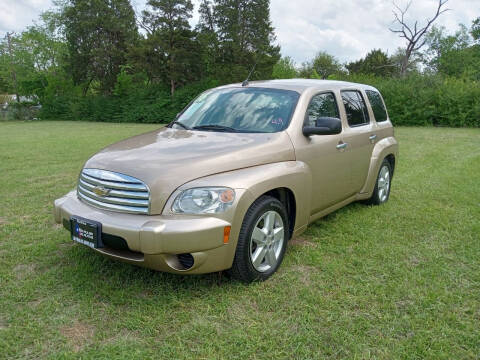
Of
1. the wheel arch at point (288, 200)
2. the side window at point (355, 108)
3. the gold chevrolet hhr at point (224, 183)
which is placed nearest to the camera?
the gold chevrolet hhr at point (224, 183)

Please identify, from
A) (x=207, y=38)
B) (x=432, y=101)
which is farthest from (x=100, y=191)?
(x=207, y=38)

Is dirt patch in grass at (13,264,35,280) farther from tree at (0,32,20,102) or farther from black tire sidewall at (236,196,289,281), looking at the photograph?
tree at (0,32,20,102)

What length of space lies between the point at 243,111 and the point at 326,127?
2.73 ft

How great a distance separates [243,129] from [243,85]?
2.82 ft

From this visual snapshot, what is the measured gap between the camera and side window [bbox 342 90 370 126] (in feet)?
15.1

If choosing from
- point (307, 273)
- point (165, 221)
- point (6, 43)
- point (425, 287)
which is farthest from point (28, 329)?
point (6, 43)

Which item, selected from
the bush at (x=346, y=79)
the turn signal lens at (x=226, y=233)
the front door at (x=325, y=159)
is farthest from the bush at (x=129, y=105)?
the turn signal lens at (x=226, y=233)

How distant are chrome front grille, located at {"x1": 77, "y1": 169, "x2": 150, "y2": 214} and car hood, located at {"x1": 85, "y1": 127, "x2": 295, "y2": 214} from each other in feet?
0.16

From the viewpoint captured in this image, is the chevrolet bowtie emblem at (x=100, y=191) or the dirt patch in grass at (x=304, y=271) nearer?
the chevrolet bowtie emblem at (x=100, y=191)

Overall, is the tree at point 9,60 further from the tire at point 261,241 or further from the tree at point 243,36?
the tire at point 261,241

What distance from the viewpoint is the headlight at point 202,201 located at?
9.11ft

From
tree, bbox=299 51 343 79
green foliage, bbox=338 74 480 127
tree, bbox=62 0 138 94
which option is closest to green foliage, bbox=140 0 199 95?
tree, bbox=62 0 138 94

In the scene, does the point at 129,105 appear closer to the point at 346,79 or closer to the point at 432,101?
the point at 346,79

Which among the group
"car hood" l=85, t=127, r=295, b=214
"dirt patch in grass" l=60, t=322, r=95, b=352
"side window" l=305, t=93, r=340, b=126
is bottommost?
"dirt patch in grass" l=60, t=322, r=95, b=352
